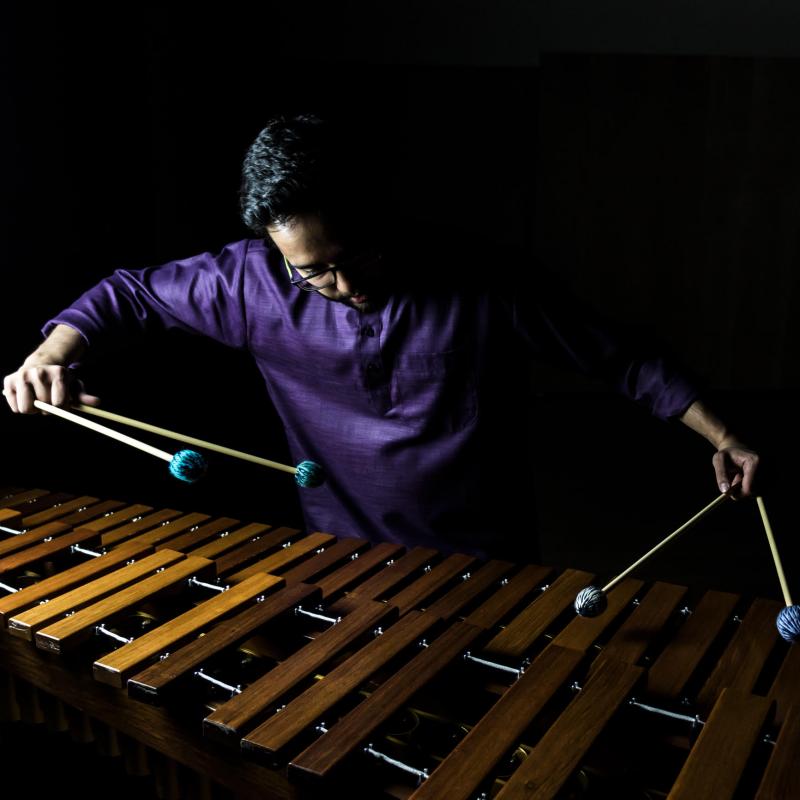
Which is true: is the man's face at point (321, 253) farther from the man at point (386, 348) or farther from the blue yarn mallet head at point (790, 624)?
the blue yarn mallet head at point (790, 624)

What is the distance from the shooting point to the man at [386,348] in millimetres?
1729

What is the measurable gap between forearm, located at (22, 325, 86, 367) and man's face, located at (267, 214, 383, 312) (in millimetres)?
570

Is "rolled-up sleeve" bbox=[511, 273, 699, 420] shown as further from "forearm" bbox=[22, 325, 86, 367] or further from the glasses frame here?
"forearm" bbox=[22, 325, 86, 367]

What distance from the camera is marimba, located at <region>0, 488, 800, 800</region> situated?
1096 millimetres

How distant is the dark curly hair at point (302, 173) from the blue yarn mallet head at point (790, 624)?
1012 mm

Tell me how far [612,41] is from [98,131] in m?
4.40

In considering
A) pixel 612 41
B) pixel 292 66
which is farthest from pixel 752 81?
pixel 292 66

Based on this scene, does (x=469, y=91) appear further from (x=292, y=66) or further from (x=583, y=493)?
(x=583, y=493)

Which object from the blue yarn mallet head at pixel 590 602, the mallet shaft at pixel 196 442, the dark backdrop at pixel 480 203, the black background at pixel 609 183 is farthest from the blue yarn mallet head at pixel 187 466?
the black background at pixel 609 183

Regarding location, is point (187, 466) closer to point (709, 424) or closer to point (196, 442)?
point (196, 442)

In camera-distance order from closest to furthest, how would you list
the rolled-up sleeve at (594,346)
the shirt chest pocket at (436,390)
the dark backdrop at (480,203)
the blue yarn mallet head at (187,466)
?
the blue yarn mallet head at (187,466)
the rolled-up sleeve at (594,346)
the shirt chest pocket at (436,390)
the dark backdrop at (480,203)

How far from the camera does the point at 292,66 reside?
554 centimetres

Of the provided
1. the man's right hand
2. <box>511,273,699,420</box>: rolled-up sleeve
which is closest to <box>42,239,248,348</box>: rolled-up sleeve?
the man's right hand

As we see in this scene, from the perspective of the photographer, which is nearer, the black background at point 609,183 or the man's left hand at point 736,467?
the man's left hand at point 736,467
